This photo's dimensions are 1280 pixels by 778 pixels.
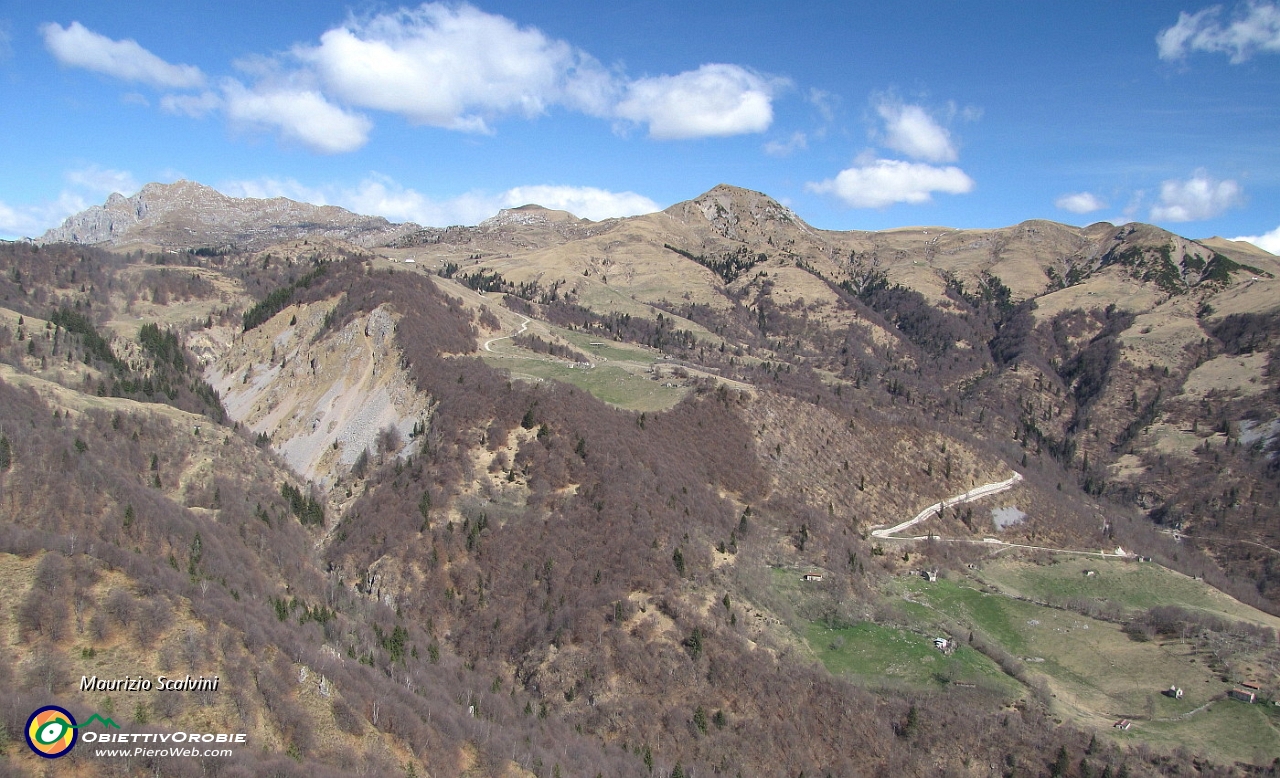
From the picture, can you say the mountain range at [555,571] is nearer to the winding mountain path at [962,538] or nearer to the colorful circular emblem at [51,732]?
the colorful circular emblem at [51,732]

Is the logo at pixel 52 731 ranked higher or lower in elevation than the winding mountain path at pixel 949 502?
higher

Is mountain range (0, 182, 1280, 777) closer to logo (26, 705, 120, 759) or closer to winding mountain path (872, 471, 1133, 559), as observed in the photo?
logo (26, 705, 120, 759)

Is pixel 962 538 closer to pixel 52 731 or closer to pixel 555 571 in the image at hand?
pixel 555 571

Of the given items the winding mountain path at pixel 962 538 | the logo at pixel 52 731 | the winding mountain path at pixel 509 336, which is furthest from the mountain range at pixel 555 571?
the winding mountain path at pixel 509 336

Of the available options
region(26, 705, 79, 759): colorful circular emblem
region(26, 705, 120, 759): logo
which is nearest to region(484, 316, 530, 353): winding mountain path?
region(26, 705, 120, 759): logo

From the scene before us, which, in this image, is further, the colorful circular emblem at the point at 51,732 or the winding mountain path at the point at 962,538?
the winding mountain path at the point at 962,538

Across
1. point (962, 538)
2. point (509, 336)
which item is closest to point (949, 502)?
point (962, 538)

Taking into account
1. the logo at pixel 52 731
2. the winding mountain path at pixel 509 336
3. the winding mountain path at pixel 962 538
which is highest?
the winding mountain path at pixel 509 336

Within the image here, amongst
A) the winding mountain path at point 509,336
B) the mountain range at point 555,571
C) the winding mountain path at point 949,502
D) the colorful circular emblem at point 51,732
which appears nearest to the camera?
the colorful circular emblem at point 51,732

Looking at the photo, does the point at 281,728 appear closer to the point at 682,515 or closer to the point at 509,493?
the point at 509,493
